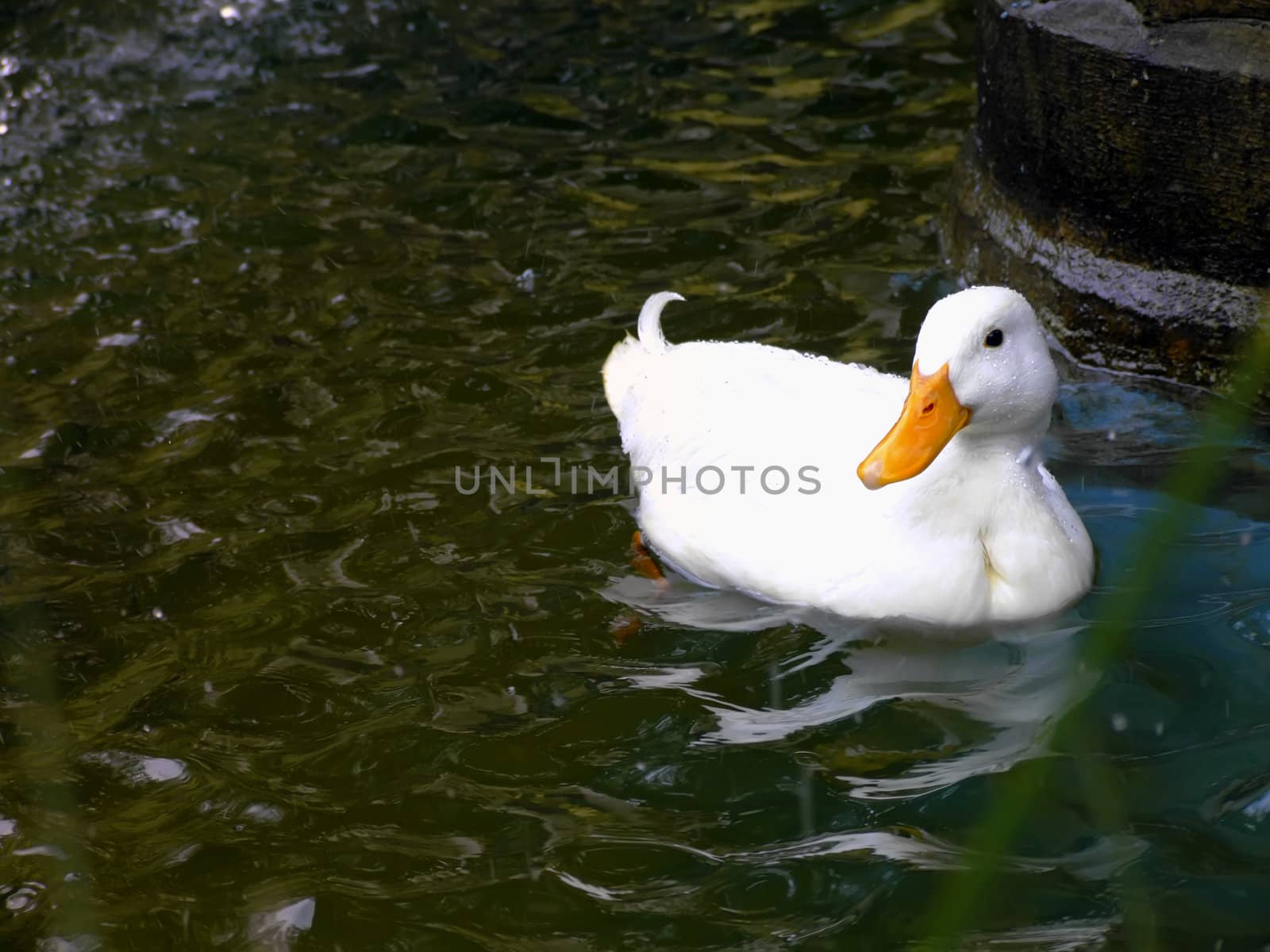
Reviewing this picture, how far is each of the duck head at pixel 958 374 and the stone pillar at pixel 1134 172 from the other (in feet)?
4.97

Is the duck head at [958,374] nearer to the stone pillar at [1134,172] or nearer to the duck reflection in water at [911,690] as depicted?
the duck reflection in water at [911,690]

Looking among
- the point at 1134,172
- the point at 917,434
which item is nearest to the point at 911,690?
the point at 917,434

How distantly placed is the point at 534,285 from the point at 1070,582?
3.05 metres

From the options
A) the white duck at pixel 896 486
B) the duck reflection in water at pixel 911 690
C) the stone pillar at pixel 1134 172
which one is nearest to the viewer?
the duck reflection in water at pixel 911 690

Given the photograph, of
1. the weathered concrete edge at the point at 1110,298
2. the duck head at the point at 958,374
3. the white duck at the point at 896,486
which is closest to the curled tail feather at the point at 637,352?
the white duck at the point at 896,486

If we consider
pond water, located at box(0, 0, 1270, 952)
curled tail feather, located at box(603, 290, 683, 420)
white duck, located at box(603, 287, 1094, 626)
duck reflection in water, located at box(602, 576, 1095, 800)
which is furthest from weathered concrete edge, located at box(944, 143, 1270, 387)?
duck reflection in water, located at box(602, 576, 1095, 800)

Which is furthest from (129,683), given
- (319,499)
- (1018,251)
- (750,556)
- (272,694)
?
(1018,251)

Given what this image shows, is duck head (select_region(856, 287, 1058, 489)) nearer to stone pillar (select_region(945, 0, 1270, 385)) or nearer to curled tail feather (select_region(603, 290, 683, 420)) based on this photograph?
curled tail feather (select_region(603, 290, 683, 420))

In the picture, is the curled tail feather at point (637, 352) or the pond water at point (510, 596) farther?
the curled tail feather at point (637, 352)

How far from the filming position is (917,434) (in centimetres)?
341

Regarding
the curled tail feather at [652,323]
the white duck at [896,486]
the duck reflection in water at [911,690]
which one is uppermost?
the curled tail feather at [652,323]

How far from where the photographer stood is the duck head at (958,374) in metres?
3.39

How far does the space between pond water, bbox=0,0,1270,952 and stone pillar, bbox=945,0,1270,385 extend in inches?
11.2

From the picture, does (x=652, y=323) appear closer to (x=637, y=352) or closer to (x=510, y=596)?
(x=637, y=352)
